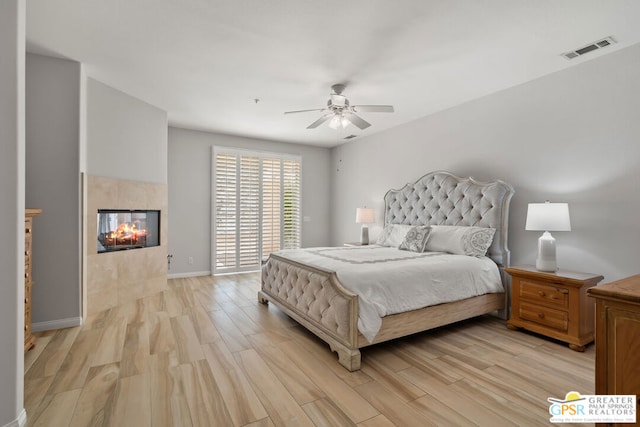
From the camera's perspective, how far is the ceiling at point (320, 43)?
88.7 inches

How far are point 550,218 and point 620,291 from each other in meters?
1.79

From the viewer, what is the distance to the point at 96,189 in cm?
362

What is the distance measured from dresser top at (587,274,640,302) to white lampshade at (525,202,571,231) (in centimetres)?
150

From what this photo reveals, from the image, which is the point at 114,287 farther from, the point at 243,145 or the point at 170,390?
the point at 243,145

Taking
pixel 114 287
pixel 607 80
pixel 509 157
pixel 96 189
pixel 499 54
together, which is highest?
pixel 499 54

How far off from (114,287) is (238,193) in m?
2.74

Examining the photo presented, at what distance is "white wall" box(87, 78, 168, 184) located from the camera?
3.62m

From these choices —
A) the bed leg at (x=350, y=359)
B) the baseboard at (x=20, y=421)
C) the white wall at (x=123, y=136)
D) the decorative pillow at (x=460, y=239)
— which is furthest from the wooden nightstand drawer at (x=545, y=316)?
the white wall at (x=123, y=136)

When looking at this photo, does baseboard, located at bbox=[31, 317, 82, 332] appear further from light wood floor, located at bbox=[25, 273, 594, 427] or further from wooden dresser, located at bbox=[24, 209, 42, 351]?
wooden dresser, located at bbox=[24, 209, 42, 351]

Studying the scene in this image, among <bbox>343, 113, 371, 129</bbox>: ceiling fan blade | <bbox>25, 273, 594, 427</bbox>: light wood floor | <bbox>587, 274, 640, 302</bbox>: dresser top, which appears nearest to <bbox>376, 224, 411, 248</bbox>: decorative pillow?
<bbox>25, 273, 594, 427</bbox>: light wood floor

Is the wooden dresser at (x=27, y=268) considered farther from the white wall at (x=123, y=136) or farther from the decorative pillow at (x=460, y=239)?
the decorative pillow at (x=460, y=239)
